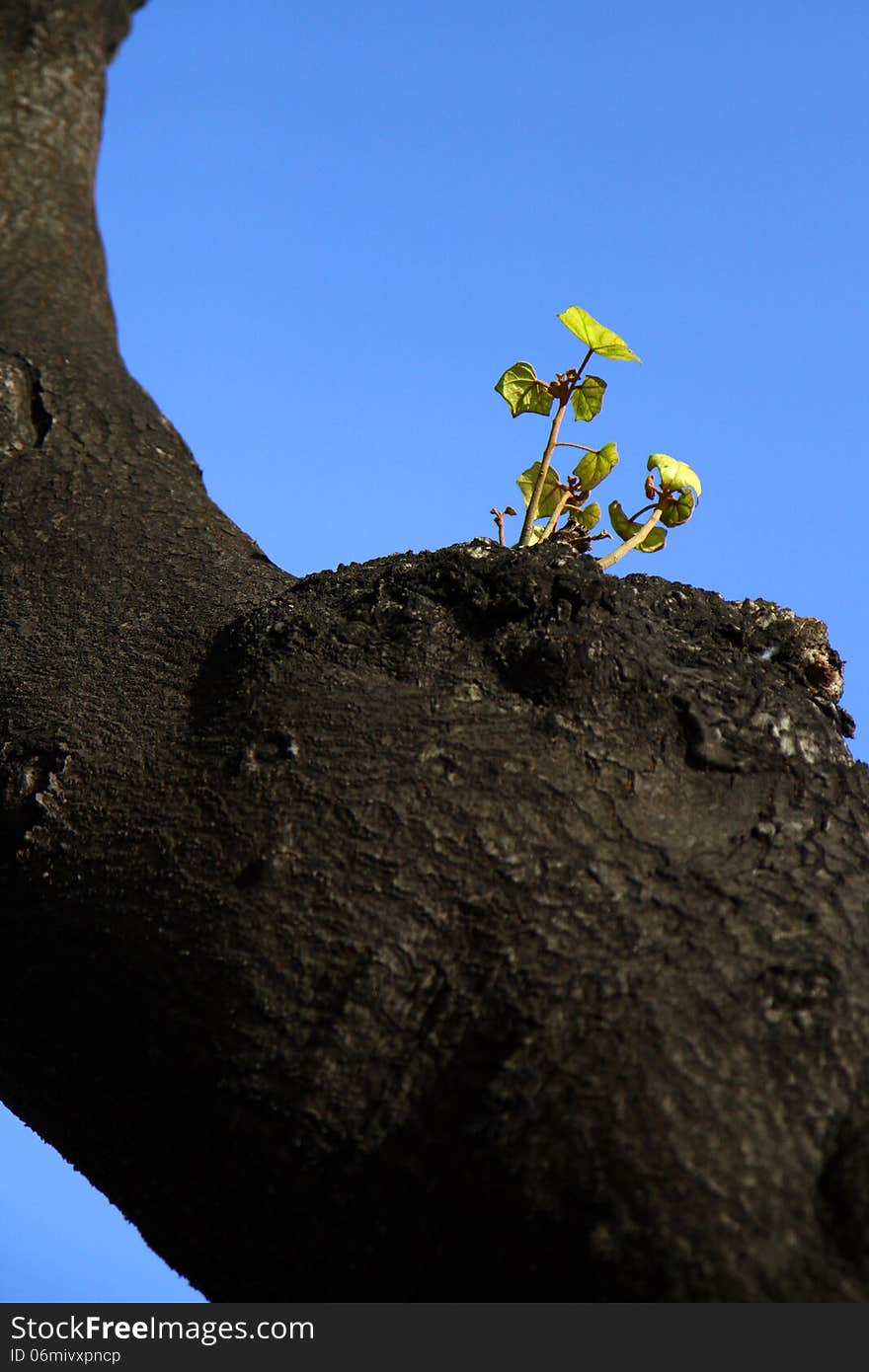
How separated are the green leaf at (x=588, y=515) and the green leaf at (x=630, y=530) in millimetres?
37

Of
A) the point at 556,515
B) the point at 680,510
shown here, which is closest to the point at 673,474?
the point at 680,510

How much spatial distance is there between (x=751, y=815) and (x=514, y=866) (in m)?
0.29

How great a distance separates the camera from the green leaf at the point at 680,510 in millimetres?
2123

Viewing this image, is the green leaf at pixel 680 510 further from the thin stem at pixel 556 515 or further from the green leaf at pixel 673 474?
the thin stem at pixel 556 515

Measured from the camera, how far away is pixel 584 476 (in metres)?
2.20

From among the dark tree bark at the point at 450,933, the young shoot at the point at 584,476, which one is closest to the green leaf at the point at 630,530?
the young shoot at the point at 584,476

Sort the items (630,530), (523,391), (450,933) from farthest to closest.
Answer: (630,530) < (523,391) < (450,933)

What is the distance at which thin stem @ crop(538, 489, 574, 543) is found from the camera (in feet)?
6.72

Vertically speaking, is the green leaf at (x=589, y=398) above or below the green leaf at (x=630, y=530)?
above

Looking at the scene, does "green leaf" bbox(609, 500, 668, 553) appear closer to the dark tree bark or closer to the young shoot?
the young shoot

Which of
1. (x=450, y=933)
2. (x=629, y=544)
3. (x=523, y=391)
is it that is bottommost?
(x=450, y=933)

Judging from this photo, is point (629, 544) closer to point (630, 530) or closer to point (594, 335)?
point (630, 530)

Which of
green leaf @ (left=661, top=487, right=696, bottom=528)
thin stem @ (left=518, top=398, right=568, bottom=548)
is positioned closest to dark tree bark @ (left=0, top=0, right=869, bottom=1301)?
thin stem @ (left=518, top=398, right=568, bottom=548)

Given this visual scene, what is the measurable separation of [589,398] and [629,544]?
27 centimetres
